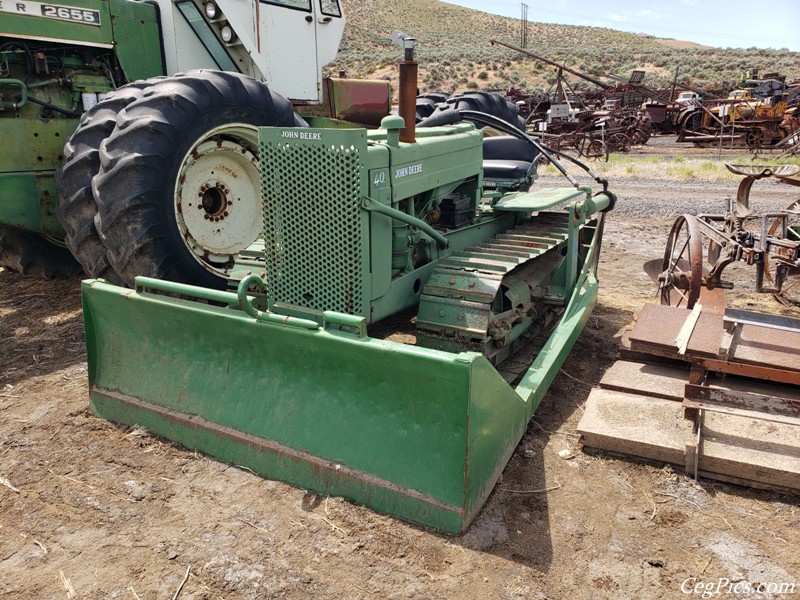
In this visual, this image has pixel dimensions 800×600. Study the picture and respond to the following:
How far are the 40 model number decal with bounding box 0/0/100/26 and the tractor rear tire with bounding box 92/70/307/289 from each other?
166 centimetres

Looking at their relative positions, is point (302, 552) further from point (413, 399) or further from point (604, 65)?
point (604, 65)

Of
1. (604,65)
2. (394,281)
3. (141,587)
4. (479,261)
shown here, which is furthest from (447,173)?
(604,65)

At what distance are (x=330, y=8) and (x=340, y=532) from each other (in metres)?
6.26

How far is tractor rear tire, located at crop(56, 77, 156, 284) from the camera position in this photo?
4.75 metres

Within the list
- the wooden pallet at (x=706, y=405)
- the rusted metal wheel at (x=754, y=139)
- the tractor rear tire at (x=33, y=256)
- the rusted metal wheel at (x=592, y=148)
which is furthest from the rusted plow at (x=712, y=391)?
the rusted metal wheel at (x=754, y=139)

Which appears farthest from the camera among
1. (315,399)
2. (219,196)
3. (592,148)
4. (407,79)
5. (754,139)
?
(754,139)

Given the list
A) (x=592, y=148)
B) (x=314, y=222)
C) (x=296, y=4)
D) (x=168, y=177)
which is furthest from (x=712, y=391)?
(x=592, y=148)

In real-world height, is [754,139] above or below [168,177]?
below

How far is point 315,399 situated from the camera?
3.33 m

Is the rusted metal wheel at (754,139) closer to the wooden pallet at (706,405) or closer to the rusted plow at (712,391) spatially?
the rusted plow at (712,391)

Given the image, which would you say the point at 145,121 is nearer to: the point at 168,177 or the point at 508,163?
the point at 168,177

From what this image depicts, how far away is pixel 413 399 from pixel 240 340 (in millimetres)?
1010

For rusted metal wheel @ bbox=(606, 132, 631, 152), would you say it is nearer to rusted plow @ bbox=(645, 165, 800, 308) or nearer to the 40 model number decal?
rusted plow @ bbox=(645, 165, 800, 308)

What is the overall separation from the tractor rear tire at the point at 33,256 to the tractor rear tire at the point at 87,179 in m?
1.90
